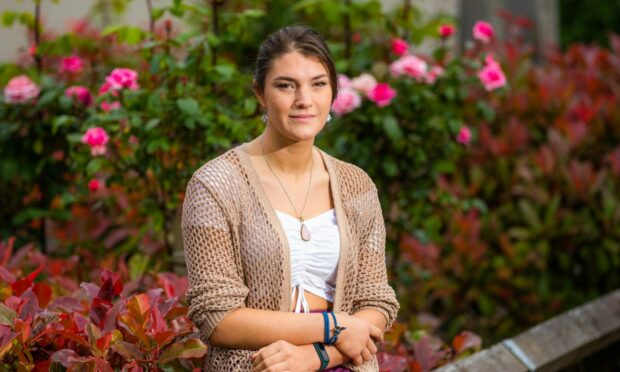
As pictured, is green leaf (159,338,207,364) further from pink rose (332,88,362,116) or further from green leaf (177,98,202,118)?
pink rose (332,88,362,116)

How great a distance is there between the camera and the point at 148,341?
2717 mm

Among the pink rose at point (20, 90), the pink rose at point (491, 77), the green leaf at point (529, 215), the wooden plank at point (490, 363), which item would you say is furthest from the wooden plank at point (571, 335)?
the pink rose at point (20, 90)

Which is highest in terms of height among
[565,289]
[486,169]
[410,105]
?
[410,105]

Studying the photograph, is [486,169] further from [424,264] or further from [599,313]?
[599,313]

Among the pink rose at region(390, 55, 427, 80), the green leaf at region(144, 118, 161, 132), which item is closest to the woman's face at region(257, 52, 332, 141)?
the green leaf at region(144, 118, 161, 132)

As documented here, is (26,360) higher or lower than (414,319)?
higher

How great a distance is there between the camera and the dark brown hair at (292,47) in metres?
2.43

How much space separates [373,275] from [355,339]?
0.23 m

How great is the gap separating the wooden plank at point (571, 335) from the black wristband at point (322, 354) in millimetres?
1548

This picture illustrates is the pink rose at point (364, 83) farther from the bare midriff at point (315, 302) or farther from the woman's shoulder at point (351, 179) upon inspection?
the bare midriff at point (315, 302)

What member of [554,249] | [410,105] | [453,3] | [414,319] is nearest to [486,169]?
[554,249]

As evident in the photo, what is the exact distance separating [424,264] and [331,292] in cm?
277

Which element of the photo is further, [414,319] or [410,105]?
[410,105]

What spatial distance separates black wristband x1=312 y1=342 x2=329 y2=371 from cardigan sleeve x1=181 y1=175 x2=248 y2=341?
0.71ft
